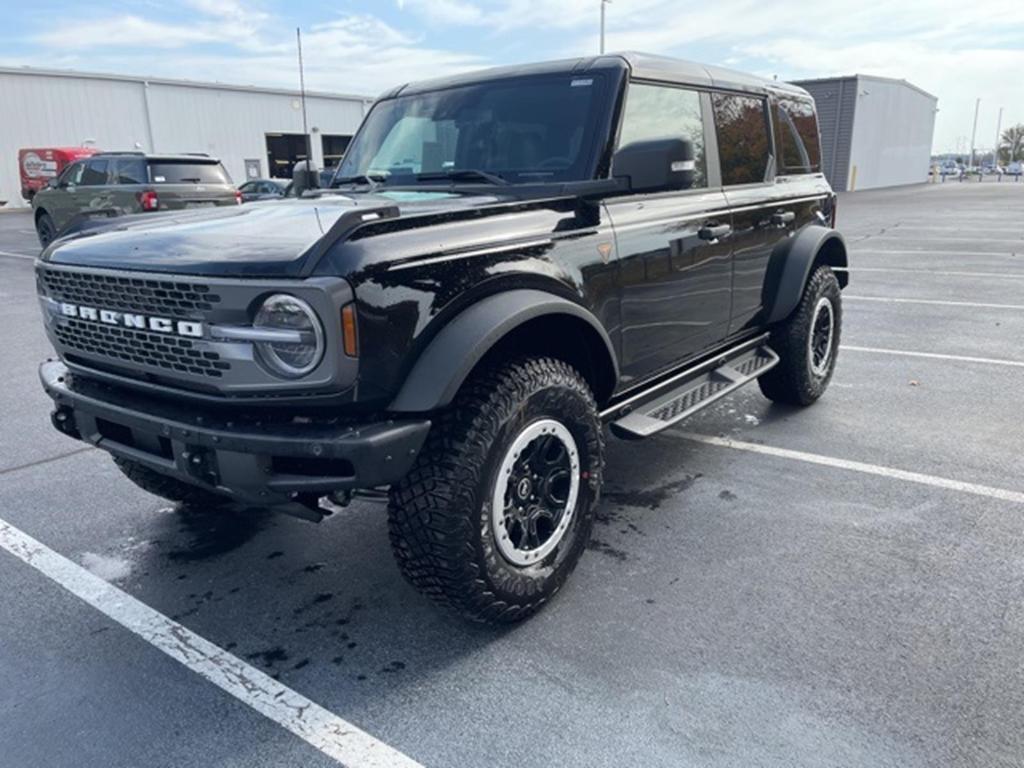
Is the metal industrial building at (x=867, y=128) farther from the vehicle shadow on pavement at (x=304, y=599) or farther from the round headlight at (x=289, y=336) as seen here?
the round headlight at (x=289, y=336)

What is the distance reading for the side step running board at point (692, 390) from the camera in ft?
11.5

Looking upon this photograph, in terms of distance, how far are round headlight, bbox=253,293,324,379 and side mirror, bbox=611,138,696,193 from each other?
1430 millimetres

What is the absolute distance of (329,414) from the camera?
7.89ft

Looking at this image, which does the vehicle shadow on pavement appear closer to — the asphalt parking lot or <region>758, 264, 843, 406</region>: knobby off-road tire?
the asphalt parking lot

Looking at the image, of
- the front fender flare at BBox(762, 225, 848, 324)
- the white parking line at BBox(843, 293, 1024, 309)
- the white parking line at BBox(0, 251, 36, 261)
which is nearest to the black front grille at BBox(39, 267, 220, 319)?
the front fender flare at BBox(762, 225, 848, 324)

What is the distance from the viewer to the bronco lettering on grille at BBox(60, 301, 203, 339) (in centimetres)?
244

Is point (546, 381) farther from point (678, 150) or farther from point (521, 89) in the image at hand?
point (521, 89)

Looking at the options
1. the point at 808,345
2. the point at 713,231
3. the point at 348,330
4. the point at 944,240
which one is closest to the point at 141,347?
the point at 348,330

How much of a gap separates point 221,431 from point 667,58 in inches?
110

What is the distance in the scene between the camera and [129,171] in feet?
40.9

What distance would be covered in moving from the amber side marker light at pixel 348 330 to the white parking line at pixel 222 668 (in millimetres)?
1105

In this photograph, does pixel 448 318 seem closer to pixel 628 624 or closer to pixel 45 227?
pixel 628 624

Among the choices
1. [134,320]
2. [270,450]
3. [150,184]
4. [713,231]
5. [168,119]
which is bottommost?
[270,450]

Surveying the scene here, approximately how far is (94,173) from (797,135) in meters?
12.3
